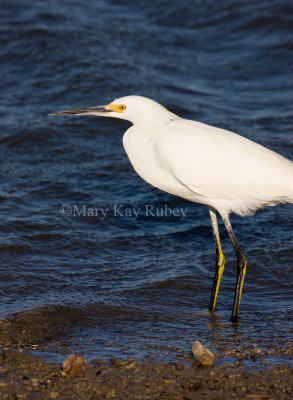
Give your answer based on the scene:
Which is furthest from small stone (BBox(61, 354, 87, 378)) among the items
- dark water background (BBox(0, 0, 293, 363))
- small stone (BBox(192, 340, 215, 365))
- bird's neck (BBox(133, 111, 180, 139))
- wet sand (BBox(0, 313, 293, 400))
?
bird's neck (BBox(133, 111, 180, 139))

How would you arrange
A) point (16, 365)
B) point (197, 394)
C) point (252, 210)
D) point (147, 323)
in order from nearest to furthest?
point (197, 394) → point (16, 365) → point (147, 323) → point (252, 210)

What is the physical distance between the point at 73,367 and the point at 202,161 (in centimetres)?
241

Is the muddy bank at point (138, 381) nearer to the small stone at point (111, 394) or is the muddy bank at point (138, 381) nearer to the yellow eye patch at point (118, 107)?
the small stone at point (111, 394)

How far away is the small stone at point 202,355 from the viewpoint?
481cm

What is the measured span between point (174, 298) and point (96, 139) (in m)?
5.13

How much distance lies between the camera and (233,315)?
6027 millimetres

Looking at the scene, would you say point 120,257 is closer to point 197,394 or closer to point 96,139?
point 197,394

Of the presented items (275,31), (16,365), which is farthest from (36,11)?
(16,365)

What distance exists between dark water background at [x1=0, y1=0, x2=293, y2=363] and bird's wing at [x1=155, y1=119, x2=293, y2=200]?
1.20 metres

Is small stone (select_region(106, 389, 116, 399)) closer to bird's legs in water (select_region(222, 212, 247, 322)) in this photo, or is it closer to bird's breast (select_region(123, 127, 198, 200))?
bird's legs in water (select_region(222, 212, 247, 322))

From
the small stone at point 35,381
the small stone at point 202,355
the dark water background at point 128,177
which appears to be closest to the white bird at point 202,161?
the dark water background at point 128,177

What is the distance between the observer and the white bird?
602 cm

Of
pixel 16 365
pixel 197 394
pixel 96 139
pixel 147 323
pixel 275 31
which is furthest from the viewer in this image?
pixel 275 31

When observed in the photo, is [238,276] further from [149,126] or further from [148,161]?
[149,126]
